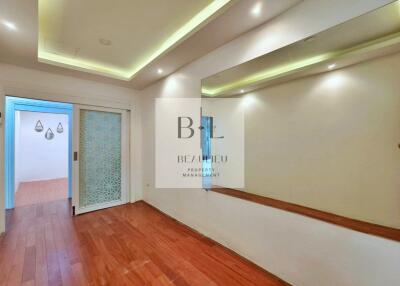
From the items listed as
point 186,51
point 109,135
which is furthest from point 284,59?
point 109,135

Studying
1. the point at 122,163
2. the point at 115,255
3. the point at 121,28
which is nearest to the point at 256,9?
the point at 121,28

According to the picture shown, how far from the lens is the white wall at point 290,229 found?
4.23 feet

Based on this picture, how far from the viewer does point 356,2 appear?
136 cm

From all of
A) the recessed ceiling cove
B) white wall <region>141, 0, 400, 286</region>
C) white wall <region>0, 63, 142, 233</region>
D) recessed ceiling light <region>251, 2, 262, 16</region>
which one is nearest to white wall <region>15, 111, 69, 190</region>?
white wall <region>0, 63, 142, 233</region>

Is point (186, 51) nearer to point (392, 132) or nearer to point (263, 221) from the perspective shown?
point (263, 221)

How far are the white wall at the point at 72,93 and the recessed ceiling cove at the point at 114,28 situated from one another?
42cm

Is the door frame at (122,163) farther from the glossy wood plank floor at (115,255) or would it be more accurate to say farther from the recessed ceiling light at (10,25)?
the recessed ceiling light at (10,25)

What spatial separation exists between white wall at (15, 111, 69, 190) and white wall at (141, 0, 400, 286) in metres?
6.29

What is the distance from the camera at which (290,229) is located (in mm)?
1675

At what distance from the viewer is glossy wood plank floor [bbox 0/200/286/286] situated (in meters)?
1.76

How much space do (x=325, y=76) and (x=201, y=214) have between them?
2.37 m

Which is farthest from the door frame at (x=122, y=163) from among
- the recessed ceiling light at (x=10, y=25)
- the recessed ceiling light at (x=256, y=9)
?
the recessed ceiling light at (x=256, y=9)

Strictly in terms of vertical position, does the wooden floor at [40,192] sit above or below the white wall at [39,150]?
below
